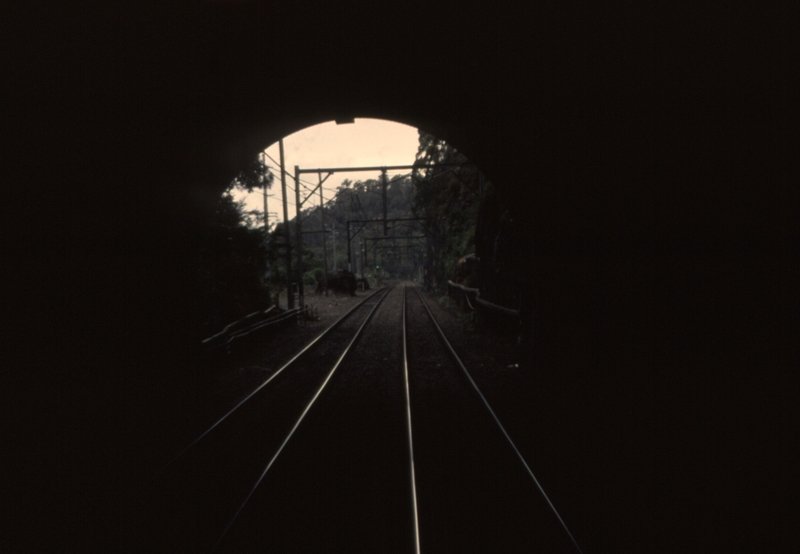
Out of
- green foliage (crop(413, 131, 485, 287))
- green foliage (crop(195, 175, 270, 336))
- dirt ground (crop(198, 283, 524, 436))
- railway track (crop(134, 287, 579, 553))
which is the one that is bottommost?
dirt ground (crop(198, 283, 524, 436))

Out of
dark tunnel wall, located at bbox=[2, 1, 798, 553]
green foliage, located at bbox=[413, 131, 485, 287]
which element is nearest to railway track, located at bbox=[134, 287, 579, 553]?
dark tunnel wall, located at bbox=[2, 1, 798, 553]

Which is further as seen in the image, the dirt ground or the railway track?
the dirt ground

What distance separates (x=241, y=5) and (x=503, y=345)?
8.18 m

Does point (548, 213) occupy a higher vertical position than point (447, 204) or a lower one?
lower

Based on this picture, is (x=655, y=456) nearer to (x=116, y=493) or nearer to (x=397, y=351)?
(x=116, y=493)

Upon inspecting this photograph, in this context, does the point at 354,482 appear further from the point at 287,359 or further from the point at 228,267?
the point at 228,267

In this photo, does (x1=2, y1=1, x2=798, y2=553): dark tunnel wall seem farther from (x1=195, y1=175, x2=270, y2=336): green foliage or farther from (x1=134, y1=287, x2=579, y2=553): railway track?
(x1=195, y1=175, x2=270, y2=336): green foliage

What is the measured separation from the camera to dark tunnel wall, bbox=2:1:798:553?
10.9 feet

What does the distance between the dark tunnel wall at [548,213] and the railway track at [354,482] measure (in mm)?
325

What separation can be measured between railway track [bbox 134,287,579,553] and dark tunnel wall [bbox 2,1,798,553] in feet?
1.07

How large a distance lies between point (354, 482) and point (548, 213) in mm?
4056

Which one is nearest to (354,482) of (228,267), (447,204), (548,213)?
(548,213)

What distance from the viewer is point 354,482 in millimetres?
3547

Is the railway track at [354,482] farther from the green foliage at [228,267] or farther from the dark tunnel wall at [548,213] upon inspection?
the green foliage at [228,267]
